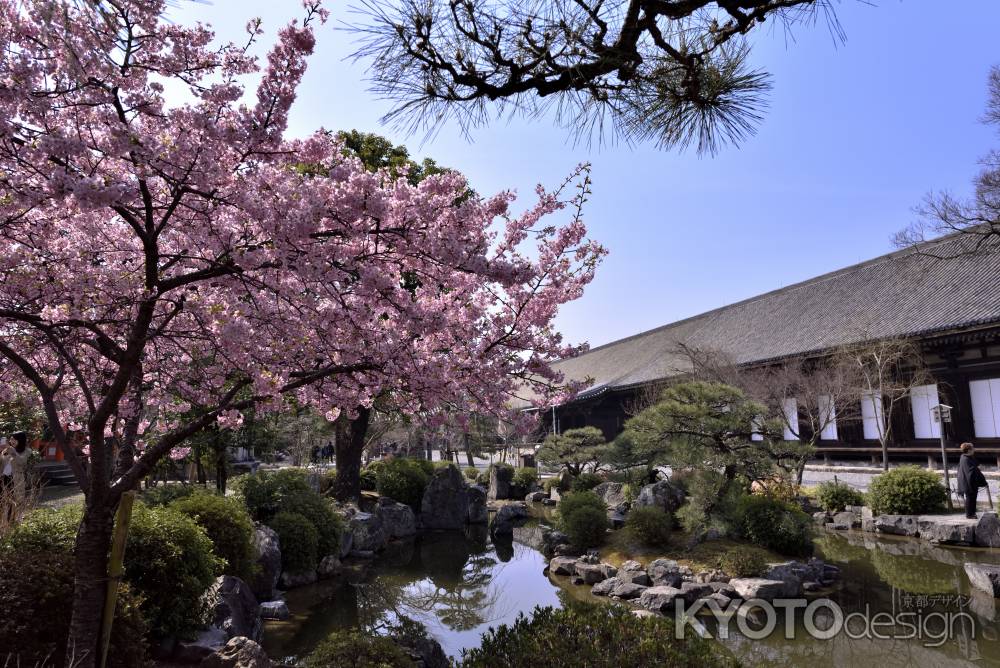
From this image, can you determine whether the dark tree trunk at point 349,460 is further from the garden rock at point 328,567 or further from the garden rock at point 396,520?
the garden rock at point 328,567

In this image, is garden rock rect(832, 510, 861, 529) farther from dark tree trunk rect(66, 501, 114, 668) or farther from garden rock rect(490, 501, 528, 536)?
dark tree trunk rect(66, 501, 114, 668)

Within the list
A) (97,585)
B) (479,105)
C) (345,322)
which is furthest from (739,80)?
(97,585)

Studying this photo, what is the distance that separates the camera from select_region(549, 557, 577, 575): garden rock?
9.19m

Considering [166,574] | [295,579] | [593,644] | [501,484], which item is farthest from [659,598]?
[501,484]

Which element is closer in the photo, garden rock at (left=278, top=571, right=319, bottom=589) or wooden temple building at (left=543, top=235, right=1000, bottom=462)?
garden rock at (left=278, top=571, right=319, bottom=589)

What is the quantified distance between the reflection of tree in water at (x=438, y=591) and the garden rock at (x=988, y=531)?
25.3 ft

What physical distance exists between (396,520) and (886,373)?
12764mm

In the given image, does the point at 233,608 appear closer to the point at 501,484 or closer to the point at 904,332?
the point at 501,484

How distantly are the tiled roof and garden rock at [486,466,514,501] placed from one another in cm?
513

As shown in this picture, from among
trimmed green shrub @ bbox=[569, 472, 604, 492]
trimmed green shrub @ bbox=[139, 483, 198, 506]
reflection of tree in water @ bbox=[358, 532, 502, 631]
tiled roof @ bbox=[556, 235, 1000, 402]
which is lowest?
reflection of tree in water @ bbox=[358, 532, 502, 631]

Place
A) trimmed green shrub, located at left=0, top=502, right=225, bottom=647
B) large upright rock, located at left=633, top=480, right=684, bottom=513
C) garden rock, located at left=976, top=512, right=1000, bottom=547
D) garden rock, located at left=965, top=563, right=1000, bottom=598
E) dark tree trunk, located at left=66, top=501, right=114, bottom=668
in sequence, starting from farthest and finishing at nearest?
1. large upright rock, located at left=633, top=480, right=684, bottom=513
2. garden rock, located at left=976, top=512, right=1000, bottom=547
3. garden rock, located at left=965, top=563, right=1000, bottom=598
4. trimmed green shrub, located at left=0, top=502, right=225, bottom=647
5. dark tree trunk, located at left=66, top=501, right=114, bottom=668

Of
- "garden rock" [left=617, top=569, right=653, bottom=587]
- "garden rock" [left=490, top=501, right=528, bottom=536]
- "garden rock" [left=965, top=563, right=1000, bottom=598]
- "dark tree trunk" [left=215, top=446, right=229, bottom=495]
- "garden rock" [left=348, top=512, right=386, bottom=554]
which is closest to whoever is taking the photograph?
"garden rock" [left=965, top=563, right=1000, bottom=598]

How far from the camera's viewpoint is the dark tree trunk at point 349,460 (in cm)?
1359

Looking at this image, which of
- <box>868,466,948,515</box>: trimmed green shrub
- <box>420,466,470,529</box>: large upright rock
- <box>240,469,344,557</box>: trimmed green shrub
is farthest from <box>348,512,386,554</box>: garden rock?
<box>868,466,948,515</box>: trimmed green shrub
